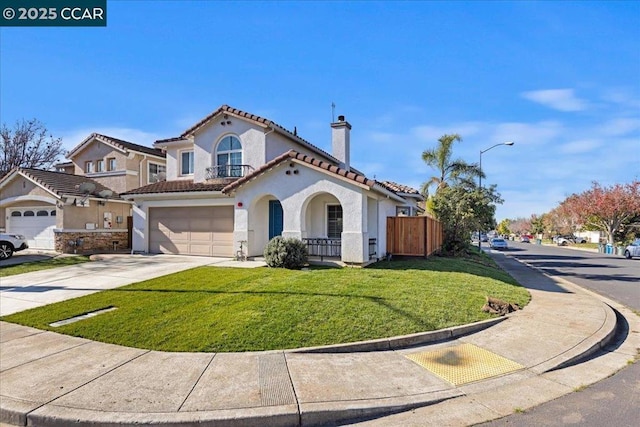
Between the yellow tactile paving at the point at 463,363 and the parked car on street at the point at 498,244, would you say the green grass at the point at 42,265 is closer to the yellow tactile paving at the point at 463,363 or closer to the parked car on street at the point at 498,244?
the yellow tactile paving at the point at 463,363

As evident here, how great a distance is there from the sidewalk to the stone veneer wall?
1421cm

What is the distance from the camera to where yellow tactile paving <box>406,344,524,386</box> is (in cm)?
523

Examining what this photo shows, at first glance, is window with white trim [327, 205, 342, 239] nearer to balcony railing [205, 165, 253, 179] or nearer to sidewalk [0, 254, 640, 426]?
balcony railing [205, 165, 253, 179]

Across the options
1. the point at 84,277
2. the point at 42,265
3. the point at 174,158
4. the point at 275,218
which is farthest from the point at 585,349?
the point at 174,158

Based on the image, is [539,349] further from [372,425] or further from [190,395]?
[190,395]

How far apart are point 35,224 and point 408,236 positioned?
20.5 m

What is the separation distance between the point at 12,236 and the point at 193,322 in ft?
54.9

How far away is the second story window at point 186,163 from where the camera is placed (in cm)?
1981

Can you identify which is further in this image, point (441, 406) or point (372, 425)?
point (441, 406)

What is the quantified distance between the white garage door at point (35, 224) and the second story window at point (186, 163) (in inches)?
291

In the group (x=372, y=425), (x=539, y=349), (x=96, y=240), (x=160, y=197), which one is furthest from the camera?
(x=96, y=240)

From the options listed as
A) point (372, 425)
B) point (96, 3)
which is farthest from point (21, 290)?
point (372, 425)

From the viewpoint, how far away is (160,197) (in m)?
17.9

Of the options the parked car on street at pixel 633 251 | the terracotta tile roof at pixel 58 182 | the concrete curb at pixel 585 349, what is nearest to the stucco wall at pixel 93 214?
the terracotta tile roof at pixel 58 182
